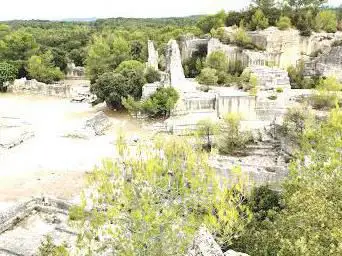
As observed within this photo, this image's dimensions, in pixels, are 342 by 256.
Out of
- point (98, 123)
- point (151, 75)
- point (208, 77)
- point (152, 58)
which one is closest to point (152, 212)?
point (98, 123)

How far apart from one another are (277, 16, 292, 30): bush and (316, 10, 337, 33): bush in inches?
105

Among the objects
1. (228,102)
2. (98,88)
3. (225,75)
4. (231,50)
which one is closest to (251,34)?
(231,50)

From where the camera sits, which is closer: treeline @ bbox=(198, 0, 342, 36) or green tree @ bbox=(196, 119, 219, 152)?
green tree @ bbox=(196, 119, 219, 152)

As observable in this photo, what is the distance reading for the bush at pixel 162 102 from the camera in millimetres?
33688

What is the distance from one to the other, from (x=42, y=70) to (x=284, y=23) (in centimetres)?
2392

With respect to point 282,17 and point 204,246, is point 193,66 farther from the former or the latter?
point 204,246

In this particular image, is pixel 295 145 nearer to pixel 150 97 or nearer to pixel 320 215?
pixel 150 97

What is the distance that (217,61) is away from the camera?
133ft

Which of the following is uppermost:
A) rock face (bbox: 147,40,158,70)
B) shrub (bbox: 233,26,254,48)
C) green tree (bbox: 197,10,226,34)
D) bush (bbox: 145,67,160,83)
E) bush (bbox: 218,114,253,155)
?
green tree (bbox: 197,10,226,34)

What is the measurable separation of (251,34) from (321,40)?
581cm

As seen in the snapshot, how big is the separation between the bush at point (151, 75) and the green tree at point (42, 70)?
577 inches

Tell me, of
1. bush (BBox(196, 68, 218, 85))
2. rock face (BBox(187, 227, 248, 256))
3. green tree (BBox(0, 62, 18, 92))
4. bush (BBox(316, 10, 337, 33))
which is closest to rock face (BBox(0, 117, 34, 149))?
green tree (BBox(0, 62, 18, 92))

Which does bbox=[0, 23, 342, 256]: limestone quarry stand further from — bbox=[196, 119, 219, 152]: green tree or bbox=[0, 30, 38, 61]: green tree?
bbox=[0, 30, 38, 61]: green tree

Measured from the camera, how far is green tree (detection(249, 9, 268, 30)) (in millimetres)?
42469
